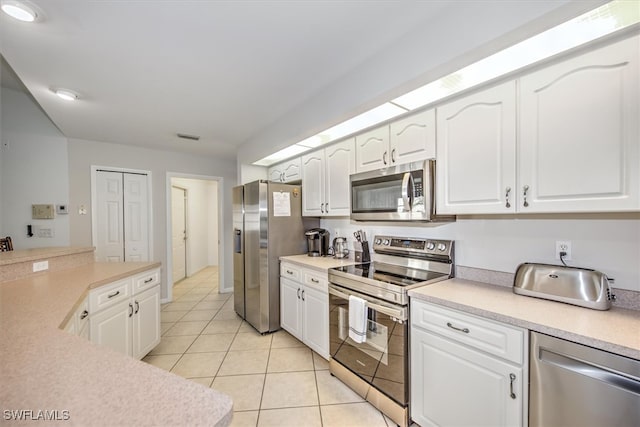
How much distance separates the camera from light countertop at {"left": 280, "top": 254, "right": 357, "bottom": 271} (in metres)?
2.37

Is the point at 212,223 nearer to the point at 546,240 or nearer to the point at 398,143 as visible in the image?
the point at 398,143

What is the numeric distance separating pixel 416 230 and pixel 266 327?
1.95 meters

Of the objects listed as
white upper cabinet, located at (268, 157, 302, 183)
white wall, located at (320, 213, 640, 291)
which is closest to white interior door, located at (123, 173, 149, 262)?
white upper cabinet, located at (268, 157, 302, 183)

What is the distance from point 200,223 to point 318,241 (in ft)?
14.6

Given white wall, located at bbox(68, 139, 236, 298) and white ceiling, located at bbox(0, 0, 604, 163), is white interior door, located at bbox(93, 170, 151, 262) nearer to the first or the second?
white wall, located at bbox(68, 139, 236, 298)

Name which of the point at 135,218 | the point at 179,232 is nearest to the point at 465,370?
the point at 135,218

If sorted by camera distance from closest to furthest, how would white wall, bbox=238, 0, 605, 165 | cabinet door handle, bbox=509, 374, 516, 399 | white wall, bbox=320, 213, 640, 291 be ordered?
white wall, bbox=238, 0, 605, 165, cabinet door handle, bbox=509, 374, 516, 399, white wall, bbox=320, 213, 640, 291

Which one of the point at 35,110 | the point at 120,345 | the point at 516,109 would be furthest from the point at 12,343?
the point at 35,110

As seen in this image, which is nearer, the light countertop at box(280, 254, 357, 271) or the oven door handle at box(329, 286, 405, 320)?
the oven door handle at box(329, 286, 405, 320)

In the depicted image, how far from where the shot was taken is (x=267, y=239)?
9.40ft

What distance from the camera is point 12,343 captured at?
0.92 m

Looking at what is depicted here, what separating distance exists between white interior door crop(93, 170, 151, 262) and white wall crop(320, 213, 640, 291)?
3.90m

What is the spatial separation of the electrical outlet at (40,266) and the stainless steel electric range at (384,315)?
7.49 ft

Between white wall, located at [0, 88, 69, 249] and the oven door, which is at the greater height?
white wall, located at [0, 88, 69, 249]
